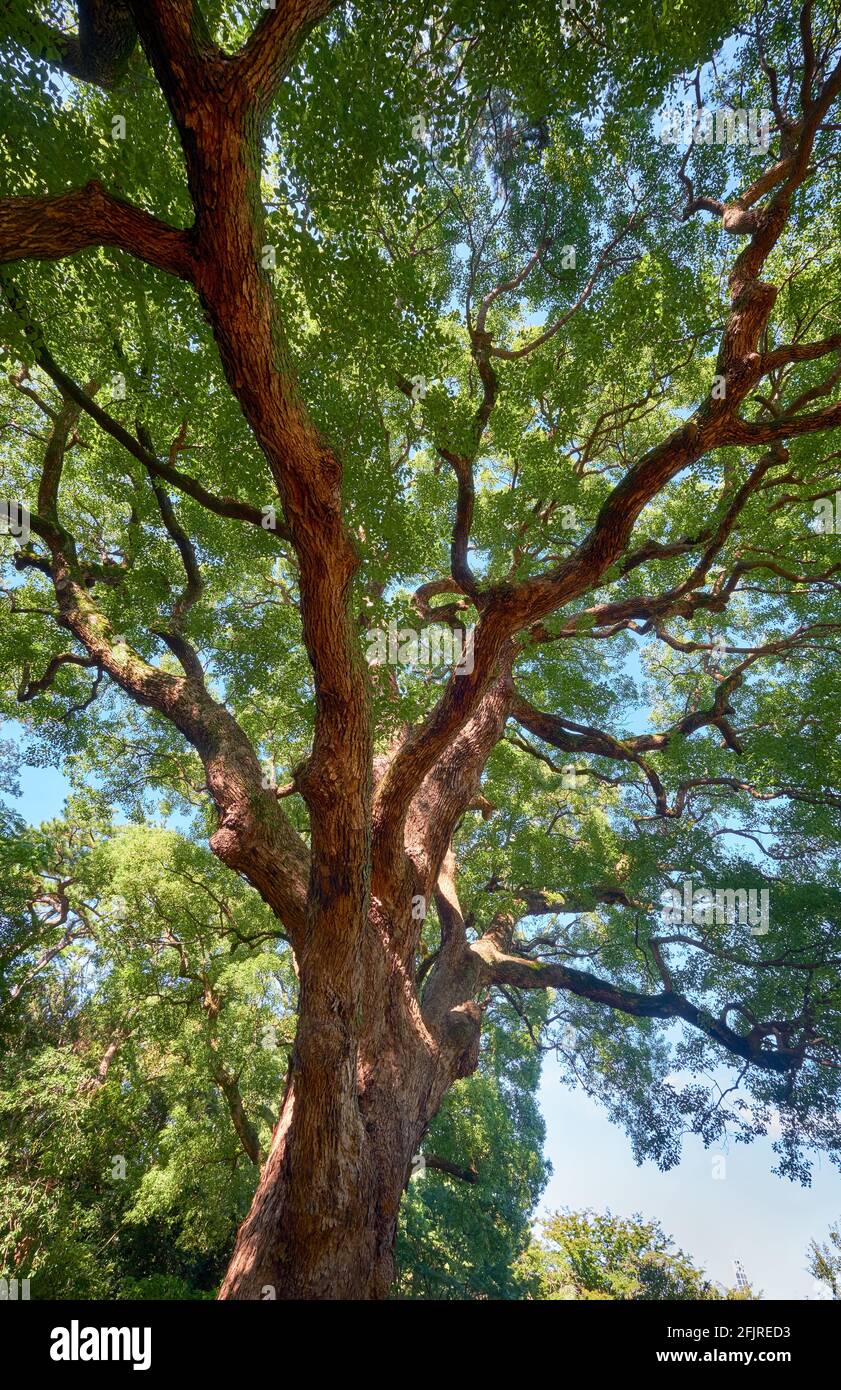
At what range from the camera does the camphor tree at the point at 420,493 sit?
3486 mm

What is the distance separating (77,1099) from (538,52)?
40.1 feet

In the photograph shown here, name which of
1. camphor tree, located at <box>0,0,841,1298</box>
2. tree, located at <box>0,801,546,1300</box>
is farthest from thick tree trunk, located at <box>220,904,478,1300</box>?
tree, located at <box>0,801,546,1300</box>

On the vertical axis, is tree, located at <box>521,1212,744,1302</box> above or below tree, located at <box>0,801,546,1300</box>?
below

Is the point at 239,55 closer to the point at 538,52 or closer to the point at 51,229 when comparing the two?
the point at 51,229

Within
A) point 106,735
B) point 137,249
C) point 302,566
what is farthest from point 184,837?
point 137,249

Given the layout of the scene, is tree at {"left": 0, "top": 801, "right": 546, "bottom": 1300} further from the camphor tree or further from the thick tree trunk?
the thick tree trunk

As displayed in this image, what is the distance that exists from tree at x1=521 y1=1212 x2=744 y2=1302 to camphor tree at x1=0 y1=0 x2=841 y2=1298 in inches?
103

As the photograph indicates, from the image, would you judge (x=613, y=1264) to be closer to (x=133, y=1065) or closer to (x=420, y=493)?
(x=133, y=1065)

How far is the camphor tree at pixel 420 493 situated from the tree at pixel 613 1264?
8.56 ft

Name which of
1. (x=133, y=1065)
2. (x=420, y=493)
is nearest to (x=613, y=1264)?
(x=133, y=1065)

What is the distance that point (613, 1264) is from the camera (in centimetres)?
1063

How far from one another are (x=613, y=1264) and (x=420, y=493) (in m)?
13.4

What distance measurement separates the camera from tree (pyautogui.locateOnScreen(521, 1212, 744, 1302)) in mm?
10102

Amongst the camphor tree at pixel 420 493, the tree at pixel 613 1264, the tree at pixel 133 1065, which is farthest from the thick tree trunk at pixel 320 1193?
the tree at pixel 613 1264
